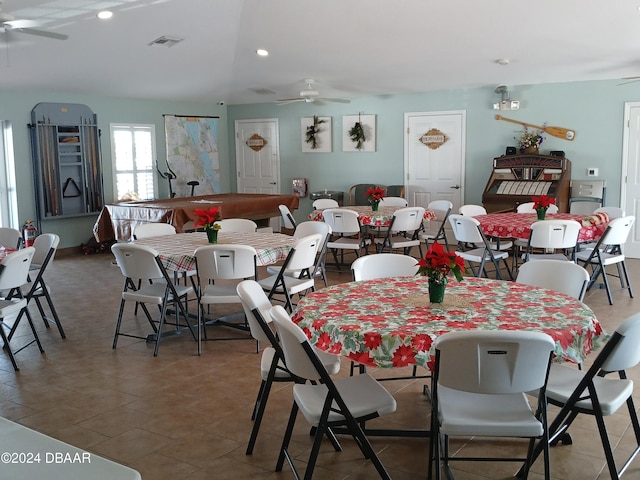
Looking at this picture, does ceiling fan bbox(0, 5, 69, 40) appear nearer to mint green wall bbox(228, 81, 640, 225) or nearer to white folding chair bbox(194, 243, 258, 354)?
white folding chair bbox(194, 243, 258, 354)

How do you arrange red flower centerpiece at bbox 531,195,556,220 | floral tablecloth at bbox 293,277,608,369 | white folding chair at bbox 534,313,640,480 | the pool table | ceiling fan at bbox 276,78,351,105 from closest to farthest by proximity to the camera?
white folding chair at bbox 534,313,640,480
floral tablecloth at bbox 293,277,608,369
red flower centerpiece at bbox 531,195,556,220
the pool table
ceiling fan at bbox 276,78,351,105

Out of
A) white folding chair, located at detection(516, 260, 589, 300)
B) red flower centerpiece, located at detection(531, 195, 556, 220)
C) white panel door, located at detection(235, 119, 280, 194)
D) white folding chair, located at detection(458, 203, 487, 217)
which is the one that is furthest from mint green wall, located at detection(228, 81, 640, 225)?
white folding chair, located at detection(516, 260, 589, 300)

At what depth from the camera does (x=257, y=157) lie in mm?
12367

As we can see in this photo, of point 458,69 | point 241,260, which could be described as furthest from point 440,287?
point 458,69

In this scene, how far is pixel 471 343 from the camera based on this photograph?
2463 mm

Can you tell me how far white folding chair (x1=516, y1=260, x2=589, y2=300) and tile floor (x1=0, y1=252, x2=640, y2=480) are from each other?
0.71 m

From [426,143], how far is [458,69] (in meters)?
1.67

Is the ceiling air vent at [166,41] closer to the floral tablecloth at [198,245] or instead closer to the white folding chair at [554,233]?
the floral tablecloth at [198,245]

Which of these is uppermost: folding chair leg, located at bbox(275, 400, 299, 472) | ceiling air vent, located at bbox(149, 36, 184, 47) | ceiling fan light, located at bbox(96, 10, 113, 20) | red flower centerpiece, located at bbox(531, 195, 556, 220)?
ceiling fan light, located at bbox(96, 10, 113, 20)

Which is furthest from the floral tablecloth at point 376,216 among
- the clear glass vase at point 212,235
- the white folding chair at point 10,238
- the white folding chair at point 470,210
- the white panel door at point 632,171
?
the white folding chair at point 10,238

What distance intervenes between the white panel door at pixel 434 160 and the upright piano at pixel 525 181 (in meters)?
0.90

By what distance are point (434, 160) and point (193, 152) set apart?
4.23 metres

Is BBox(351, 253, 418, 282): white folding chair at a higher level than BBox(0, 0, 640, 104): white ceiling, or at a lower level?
lower

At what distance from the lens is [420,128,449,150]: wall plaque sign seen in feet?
33.8
